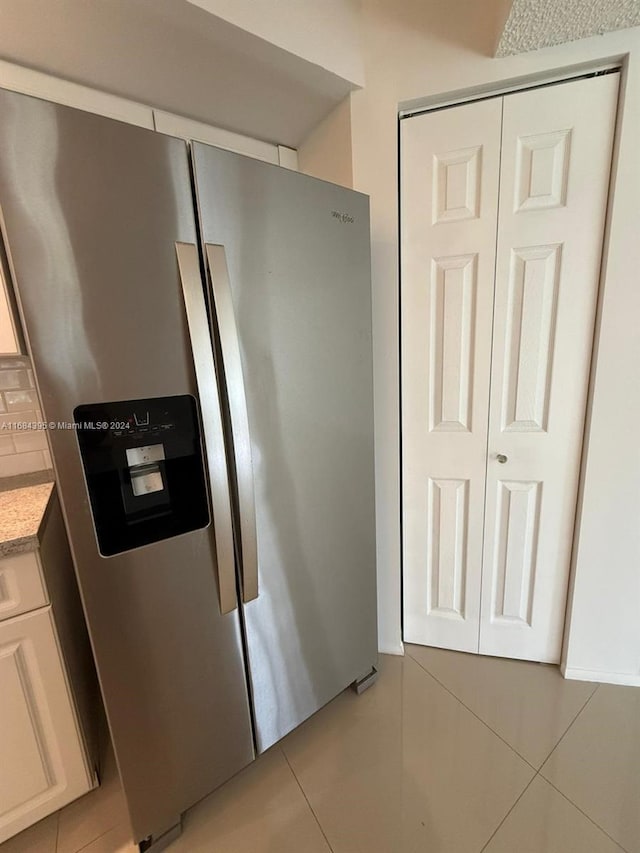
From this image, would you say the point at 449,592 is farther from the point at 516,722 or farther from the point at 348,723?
the point at 348,723

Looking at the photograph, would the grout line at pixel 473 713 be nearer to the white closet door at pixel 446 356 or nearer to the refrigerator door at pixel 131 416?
the white closet door at pixel 446 356

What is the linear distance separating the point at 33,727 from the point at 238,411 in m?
1.03

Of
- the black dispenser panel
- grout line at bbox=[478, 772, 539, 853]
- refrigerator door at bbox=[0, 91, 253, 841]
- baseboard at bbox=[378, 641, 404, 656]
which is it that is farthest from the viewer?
baseboard at bbox=[378, 641, 404, 656]

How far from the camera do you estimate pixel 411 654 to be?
5.91 ft

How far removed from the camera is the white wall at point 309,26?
3.43 ft

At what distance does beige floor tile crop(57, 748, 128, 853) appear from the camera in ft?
3.80

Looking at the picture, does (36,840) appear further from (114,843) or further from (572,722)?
(572,722)

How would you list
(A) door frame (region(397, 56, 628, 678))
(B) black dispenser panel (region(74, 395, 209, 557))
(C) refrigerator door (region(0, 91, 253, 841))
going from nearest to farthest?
(C) refrigerator door (region(0, 91, 253, 841)) < (B) black dispenser panel (region(74, 395, 209, 557)) < (A) door frame (region(397, 56, 628, 678))

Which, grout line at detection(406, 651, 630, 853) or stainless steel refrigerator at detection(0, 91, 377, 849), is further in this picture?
grout line at detection(406, 651, 630, 853)

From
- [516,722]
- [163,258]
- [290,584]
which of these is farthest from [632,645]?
[163,258]

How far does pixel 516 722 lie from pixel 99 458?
1697 mm

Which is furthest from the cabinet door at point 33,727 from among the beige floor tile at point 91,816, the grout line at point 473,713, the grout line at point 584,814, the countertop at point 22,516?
the grout line at point 584,814

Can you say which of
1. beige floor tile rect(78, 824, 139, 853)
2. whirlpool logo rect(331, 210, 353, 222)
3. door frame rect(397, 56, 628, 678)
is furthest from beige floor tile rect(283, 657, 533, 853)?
whirlpool logo rect(331, 210, 353, 222)

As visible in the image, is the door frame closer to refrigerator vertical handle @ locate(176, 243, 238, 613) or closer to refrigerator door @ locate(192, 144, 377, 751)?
refrigerator door @ locate(192, 144, 377, 751)
